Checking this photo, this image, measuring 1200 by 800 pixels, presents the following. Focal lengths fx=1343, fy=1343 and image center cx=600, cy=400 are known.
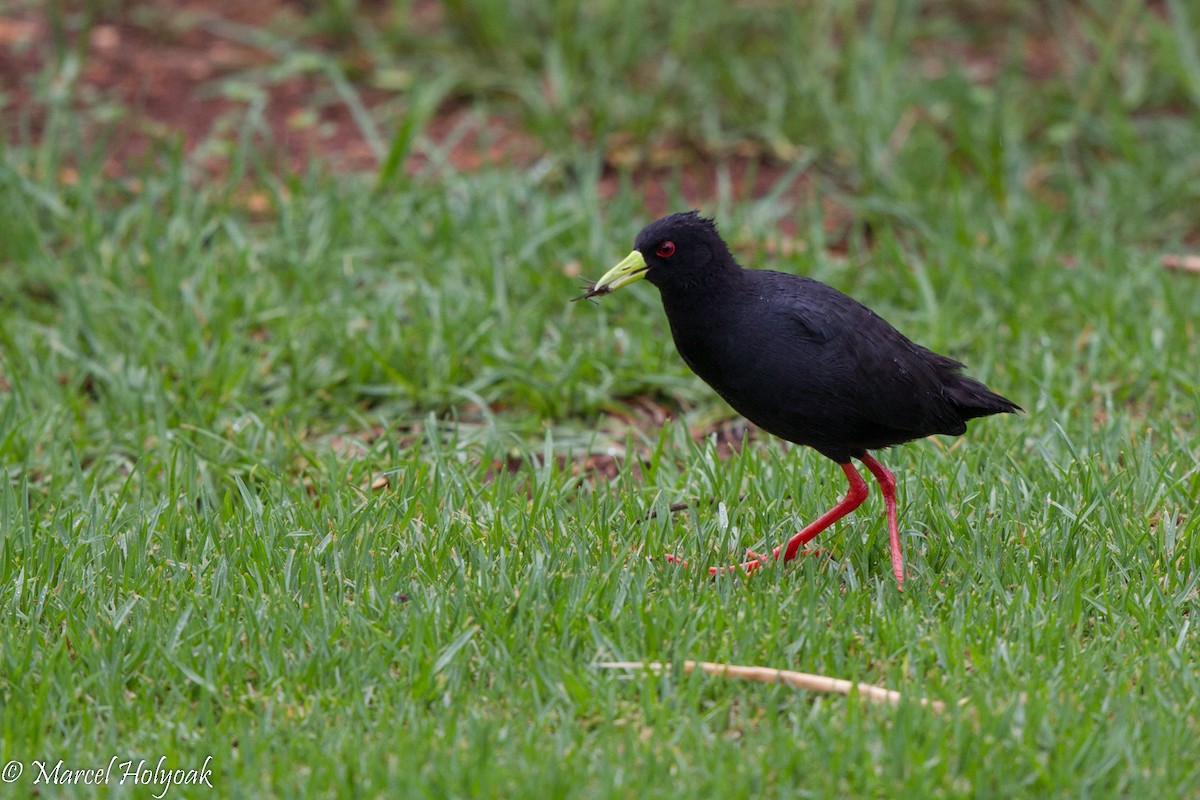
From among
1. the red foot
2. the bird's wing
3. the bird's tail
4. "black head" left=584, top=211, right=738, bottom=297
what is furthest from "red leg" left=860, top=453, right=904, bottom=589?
"black head" left=584, top=211, right=738, bottom=297

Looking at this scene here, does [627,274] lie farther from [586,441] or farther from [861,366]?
[586,441]

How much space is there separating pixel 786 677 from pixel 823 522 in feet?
2.85

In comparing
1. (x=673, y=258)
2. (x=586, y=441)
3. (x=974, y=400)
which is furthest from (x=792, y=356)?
(x=586, y=441)

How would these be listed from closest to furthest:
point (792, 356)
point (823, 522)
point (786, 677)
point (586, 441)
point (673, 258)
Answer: point (786, 677) → point (792, 356) → point (673, 258) → point (823, 522) → point (586, 441)

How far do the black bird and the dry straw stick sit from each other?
1.86ft

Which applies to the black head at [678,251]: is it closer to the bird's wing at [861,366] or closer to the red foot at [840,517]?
the bird's wing at [861,366]

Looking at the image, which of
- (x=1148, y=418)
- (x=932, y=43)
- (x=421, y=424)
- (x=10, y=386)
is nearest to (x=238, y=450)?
(x=421, y=424)

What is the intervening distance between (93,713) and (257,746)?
51cm

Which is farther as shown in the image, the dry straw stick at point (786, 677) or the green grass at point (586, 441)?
the dry straw stick at point (786, 677)

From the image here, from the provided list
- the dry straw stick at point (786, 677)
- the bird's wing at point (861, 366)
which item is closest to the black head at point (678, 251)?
the bird's wing at point (861, 366)

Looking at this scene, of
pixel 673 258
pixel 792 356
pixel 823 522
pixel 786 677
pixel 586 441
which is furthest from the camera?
pixel 586 441

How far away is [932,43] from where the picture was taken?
8.84 meters

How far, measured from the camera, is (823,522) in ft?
14.2

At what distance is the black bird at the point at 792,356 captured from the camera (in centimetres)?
409
